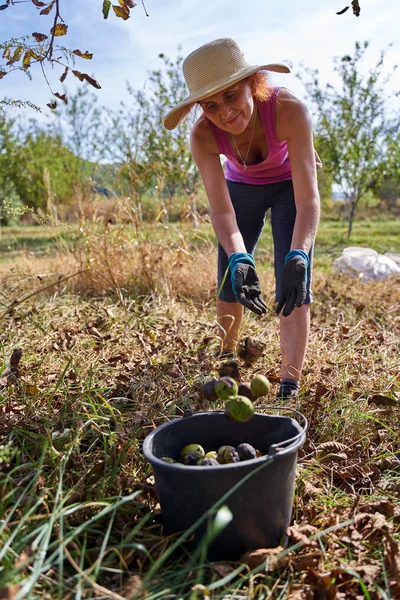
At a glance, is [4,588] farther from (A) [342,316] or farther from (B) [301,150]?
(A) [342,316]

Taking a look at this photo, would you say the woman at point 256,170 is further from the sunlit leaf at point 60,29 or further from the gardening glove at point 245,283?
the sunlit leaf at point 60,29

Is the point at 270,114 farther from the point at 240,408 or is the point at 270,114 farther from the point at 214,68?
the point at 240,408

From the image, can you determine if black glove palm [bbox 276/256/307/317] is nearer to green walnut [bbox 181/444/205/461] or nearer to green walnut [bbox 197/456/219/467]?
green walnut [bbox 181/444/205/461]

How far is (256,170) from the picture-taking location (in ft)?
9.22

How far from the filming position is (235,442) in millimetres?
1843

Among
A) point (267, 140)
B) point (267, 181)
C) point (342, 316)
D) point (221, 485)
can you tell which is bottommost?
point (342, 316)

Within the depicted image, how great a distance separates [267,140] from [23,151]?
20797 millimetres

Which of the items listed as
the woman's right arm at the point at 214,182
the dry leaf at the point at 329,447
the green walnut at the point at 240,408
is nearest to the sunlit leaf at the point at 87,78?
the woman's right arm at the point at 214,182

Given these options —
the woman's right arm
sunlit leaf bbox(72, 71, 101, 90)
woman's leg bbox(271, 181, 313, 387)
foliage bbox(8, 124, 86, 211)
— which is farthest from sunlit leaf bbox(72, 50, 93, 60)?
foliage bbox(8, 124, 86, 211)

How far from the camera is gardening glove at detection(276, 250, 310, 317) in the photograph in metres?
2.23

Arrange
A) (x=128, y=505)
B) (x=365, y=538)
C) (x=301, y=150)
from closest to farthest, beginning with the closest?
(x=365, y=538) → (x=128, y=505) → (x=301, y=150)

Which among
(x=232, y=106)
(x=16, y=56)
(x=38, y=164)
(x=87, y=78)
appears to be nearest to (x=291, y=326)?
(x=232, y=106)

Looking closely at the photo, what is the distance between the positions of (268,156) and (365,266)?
3.78 metres

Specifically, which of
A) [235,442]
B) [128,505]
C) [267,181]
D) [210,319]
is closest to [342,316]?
[210,319]
